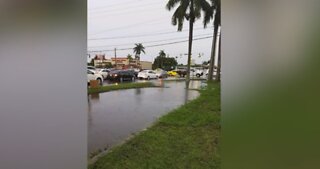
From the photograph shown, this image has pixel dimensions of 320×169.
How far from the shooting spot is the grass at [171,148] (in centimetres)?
445

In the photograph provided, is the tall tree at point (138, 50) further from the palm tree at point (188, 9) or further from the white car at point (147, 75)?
the palm tree at point (188, 9)

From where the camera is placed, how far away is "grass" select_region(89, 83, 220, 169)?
445cm

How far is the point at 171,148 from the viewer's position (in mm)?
5262

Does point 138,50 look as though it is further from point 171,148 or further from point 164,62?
point 171,148

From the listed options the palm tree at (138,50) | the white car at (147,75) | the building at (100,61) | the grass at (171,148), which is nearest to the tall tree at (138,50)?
the palm tree at (138,50)

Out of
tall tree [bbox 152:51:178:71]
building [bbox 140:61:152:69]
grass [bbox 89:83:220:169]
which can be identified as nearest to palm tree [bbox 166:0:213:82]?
grass [bbox 89:83:220:169]

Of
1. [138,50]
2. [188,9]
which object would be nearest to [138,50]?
[138,50]
